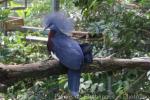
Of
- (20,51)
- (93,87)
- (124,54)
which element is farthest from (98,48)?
(20,51)

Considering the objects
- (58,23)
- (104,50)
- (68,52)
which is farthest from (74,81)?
(104,50)

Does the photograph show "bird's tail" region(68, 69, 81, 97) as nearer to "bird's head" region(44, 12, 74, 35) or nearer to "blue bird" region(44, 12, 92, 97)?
"blue bird" region(44, 12, 92, 97)

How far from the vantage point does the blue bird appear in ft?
6.01

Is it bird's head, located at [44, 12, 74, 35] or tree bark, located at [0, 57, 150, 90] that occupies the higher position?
bird's head, located at [44, 12, 74, 35]

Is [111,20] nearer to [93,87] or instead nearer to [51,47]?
[93,87]

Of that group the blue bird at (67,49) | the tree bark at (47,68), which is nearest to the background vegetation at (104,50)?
the tree bark at (47,68)

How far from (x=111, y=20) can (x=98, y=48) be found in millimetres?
208

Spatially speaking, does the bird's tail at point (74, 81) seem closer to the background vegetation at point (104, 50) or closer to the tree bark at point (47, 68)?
the tree bark at point (47, 68)

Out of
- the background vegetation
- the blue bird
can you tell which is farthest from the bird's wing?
the background vegetation

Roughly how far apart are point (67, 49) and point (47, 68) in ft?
0.52

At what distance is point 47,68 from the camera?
5.86 ft

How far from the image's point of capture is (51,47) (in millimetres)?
1915

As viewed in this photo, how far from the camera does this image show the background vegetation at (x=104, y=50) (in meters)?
2.35

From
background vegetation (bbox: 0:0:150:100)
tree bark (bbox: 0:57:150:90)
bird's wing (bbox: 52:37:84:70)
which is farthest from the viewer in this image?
background vegetation (bbox: 0:0:150:100)
